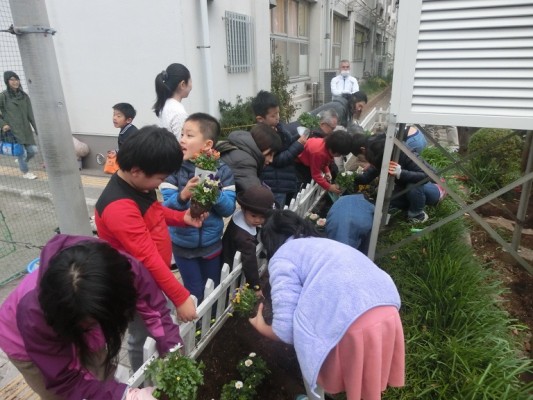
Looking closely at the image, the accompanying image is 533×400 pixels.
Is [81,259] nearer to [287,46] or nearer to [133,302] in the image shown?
[133,302]

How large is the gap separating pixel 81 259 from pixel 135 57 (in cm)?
582

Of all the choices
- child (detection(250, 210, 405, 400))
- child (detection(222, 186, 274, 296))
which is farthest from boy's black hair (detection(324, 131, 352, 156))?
child (detection(250, 210, 405, 400))

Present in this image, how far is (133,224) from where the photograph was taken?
1.60 m

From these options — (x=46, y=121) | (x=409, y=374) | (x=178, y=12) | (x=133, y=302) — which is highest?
(x=178, y=12)

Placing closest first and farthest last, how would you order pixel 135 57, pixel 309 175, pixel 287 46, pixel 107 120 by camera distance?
pixel 309 175 < pixel 135 57 < pixel 107 120 < pixel 287 46

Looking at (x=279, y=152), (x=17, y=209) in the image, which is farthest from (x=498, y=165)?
(x=17, y=209)

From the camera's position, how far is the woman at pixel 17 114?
17.9 ft

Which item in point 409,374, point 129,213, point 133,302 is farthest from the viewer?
point 409,374

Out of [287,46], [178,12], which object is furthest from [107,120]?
[287,46]

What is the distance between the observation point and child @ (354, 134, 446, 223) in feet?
10.6

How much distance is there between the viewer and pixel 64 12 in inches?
246

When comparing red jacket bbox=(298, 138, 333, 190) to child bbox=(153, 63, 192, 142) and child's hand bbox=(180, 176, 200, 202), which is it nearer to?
child bbox=(153, 63, 192, 142)

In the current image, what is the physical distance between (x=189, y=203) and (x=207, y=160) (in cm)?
39

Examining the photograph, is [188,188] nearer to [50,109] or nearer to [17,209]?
[50,109]
